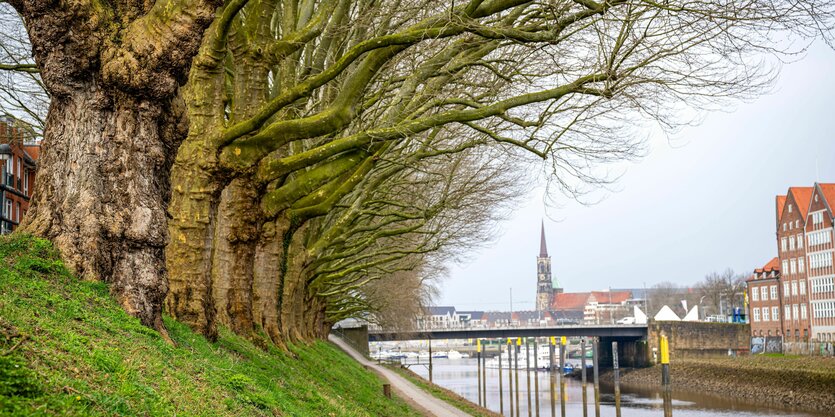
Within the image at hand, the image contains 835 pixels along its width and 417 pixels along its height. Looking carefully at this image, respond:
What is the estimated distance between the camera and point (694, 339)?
282 ft

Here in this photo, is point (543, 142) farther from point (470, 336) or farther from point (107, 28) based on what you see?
point (470, 336)

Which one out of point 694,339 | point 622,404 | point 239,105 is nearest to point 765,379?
point 622,404

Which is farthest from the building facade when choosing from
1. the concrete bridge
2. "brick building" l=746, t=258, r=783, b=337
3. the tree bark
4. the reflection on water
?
the tree bark

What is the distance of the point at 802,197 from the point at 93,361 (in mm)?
84384

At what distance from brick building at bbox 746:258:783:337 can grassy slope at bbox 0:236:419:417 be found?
83.8 meters

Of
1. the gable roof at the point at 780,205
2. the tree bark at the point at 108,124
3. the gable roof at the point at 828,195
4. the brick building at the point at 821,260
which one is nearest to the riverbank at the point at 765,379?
the brick building at the point at 821,260

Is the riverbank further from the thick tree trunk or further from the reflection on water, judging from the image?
the thick tree trunk

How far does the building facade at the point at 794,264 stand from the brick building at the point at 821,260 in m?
1.15

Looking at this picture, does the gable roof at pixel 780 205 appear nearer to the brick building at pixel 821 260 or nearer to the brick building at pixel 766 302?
the brick building at pixel 766 302

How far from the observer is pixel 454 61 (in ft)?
47.3

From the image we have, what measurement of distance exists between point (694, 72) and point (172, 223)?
7.97m

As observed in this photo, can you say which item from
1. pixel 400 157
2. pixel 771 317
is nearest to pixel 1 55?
pixel 400 157

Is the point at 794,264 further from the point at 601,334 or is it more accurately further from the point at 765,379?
the point at 765,379

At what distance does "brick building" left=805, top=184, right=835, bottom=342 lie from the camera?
73938 millimetres
